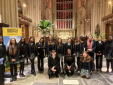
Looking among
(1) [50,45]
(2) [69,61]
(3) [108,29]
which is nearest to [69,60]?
(2) [69,61]

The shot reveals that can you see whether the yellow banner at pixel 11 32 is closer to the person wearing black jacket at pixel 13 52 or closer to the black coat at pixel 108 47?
the person wearing black jacket at pixel 13 52

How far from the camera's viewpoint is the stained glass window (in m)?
27.3

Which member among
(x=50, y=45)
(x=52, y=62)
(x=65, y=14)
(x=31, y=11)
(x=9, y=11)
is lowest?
(x=52, y=62)

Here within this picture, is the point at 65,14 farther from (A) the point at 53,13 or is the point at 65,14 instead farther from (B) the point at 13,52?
(B) the point at 13,52

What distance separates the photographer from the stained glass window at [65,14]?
27312 millimetres

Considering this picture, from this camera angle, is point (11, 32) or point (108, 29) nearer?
point (11, 32)

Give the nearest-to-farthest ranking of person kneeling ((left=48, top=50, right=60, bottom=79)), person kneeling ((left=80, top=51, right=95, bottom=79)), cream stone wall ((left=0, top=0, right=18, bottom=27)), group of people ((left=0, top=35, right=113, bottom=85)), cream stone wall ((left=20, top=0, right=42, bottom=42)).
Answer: group of people ((left=0, top=35, right=113, bottom=85)), person kneeling ((left=80, top=51, right=95, bottom=79)), person kneeling ((left=48, top=50, right=60, bottom=79)), cream stone wall ((left=0, top=0, right=18, bottom=27)), cream stone wall ((left=20, top=0, right=42, bottom=42))

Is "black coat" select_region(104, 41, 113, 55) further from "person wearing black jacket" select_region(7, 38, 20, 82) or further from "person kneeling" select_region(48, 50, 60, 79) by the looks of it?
"person wearing black jacket" select_region(7, 38, 20, 82)

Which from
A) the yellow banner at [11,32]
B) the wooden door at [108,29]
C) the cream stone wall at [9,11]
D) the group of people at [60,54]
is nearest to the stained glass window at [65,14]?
the wooden door at [108,29]

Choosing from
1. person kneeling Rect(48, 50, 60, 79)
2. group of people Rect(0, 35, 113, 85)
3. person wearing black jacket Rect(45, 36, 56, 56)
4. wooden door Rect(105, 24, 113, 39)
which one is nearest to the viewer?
group of people Rect(0, 35, 113, 85)

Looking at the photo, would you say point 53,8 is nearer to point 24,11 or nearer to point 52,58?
point 24,11

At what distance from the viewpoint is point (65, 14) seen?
2748 cm

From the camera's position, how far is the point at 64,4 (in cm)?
2797

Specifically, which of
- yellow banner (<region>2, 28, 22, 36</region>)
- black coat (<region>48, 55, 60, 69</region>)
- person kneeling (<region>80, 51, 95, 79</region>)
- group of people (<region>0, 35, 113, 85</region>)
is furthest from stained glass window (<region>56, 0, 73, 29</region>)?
person kneeling (<region>80, 51, 95, 79</region>)
